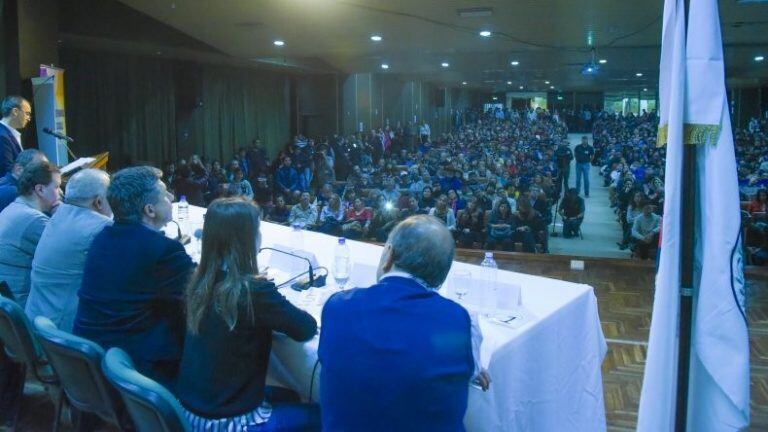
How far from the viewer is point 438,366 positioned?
4.38 feet

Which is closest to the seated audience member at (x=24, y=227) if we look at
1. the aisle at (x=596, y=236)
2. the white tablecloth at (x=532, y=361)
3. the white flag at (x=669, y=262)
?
the white tablecloth at (x=532, y=361)

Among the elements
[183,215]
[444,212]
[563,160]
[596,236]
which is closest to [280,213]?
[444,212]

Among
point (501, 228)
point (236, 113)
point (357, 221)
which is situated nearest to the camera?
point (501, 228)

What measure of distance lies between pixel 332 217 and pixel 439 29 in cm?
301

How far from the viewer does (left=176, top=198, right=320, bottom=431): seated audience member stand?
1.68m

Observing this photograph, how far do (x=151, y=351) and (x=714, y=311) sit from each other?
1560mm

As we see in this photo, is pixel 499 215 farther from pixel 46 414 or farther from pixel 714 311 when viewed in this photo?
pixel 714 311

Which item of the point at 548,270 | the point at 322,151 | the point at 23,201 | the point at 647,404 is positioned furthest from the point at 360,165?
the point at 647,404

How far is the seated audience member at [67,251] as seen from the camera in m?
2.26

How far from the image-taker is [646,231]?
6.64 metres

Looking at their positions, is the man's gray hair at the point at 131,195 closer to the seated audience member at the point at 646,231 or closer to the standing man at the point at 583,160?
the seated audience member at the point at 646,231

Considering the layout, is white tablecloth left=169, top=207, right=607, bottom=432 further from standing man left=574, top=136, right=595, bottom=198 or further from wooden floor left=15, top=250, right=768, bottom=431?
standing man left=574, top=136, right=595, bottom=198

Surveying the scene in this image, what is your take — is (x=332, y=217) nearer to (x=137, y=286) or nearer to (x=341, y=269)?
(x=341, y=269)

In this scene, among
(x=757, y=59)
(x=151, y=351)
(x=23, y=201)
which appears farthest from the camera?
(x=757, y=59)
